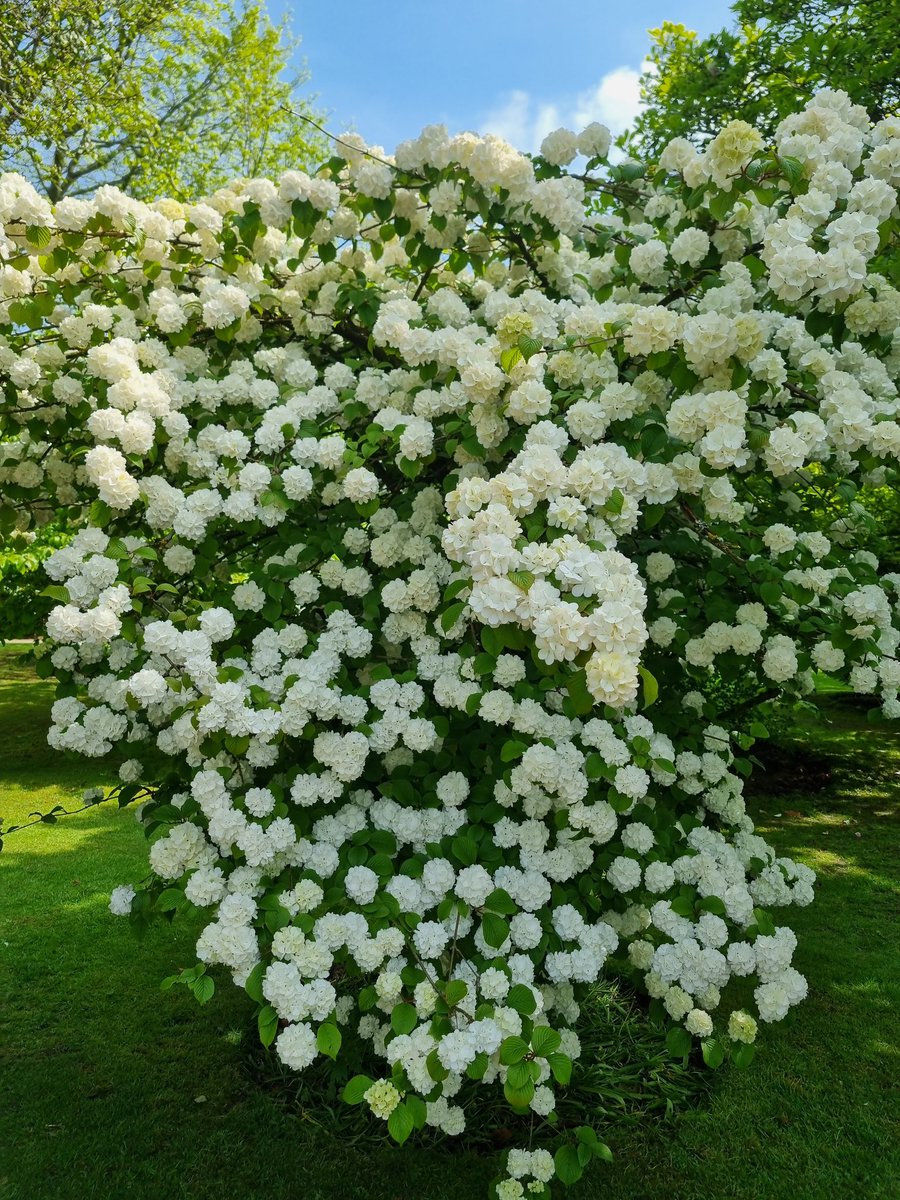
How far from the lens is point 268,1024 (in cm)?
245

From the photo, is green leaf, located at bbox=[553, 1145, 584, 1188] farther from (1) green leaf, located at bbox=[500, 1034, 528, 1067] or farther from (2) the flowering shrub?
(1) green leaf, located at bbox=[500, 1034, 528, 1067]

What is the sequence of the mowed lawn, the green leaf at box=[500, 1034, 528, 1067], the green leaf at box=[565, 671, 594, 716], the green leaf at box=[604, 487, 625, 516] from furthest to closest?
the mowed lawn
the green leaf at box=[604, 487, 625, 516]
the green leaf at box=[500, 1034, 528, 1067]
the green leaf at box=[565, 671, 594, 716]

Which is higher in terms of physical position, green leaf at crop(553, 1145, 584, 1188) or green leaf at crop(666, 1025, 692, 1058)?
green leaf at crop(666, 1025, 692, 1058)

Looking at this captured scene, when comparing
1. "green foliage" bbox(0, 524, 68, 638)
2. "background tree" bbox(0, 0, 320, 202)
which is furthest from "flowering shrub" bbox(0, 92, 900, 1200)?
"background tree" bbox(0, 0, 320, 202)

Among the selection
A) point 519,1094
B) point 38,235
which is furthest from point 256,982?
point 38,235

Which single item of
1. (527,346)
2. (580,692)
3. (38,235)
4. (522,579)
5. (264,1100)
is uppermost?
(38,235)

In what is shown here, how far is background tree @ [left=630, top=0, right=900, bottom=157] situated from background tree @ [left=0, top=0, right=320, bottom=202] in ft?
18.2

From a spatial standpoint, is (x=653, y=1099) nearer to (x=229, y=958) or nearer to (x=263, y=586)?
(x=229, y=958)

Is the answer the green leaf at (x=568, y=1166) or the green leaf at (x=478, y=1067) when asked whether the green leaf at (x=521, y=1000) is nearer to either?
the green leaf at (x=478, y=1067)

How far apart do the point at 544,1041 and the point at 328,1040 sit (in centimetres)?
59

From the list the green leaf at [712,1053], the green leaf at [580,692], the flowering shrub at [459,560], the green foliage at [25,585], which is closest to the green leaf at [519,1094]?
the flowering shrub at [459,560]

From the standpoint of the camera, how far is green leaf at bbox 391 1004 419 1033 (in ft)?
8.05

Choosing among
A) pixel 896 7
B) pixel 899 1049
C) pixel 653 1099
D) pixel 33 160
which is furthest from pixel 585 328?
pixel 33 160

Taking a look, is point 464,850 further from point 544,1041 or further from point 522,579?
point 522,579
